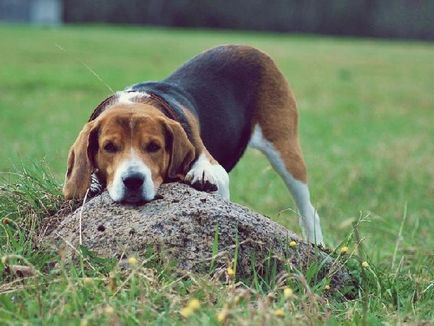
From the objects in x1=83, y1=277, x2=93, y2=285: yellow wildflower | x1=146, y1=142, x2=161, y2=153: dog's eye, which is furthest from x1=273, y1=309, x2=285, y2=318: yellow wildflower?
x1=146, y1=142, x2=161, y2=153: dog's eye

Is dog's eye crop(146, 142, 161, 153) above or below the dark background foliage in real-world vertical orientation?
above

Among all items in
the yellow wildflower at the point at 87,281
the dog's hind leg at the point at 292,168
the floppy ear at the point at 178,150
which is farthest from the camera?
the dog's hind leg at the point at 292,168

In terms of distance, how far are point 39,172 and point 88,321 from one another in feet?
6.72

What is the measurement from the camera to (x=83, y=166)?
4785 millimetres

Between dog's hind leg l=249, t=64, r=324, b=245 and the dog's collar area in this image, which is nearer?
the dog's collar area

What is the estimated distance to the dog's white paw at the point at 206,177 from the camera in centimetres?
497

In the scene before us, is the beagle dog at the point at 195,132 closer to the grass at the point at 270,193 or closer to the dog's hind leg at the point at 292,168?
the dog's hind leg at the point at 292,168

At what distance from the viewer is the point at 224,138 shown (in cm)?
620

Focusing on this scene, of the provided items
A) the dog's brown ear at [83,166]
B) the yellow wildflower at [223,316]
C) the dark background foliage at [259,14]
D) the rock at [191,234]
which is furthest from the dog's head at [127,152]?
the dark background foliage at [259,14]

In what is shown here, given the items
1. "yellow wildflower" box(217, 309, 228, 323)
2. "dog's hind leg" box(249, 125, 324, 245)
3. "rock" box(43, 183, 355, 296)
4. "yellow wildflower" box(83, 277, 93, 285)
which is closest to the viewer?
"yellow wildflower" box(217, 309, 228, 323)

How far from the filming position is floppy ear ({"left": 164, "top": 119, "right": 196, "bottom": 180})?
4930 millimetres

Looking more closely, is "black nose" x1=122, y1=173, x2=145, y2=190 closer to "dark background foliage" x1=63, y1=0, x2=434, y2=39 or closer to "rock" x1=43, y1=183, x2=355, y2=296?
"rock" x1=43, y1=183, x2=355, y2=296

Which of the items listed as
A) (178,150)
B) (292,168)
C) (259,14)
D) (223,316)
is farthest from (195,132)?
(259,14)

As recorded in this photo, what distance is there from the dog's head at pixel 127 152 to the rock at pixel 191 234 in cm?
11
